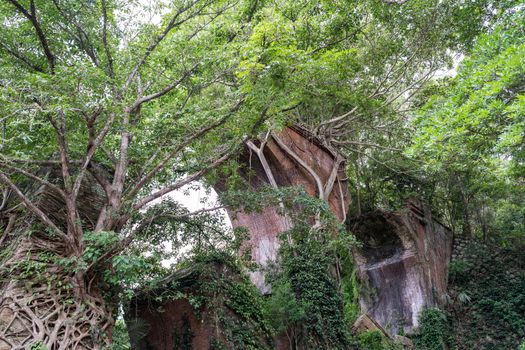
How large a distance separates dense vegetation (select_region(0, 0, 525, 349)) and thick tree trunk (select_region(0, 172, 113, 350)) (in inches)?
1.0

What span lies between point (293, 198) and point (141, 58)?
141 inches

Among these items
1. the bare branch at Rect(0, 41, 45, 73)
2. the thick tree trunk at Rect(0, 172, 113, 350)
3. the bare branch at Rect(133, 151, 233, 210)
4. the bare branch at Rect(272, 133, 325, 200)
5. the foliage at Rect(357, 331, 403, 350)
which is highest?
the bare branch at Rect(0, 41, 45, 73)

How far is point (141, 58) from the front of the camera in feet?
24.3

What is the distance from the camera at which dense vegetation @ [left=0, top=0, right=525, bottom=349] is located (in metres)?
5.87

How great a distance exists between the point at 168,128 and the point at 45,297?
2990mm

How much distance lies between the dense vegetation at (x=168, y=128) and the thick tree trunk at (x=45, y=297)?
0.08 feet

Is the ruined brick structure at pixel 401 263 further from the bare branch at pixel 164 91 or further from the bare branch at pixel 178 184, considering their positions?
the bare branch at pixel 164 91

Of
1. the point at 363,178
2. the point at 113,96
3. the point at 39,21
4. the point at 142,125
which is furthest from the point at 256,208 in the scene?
the point at 363,178

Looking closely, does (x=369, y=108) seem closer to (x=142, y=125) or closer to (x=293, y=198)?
(x=293, y=198)

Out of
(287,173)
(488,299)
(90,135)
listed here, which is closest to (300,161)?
(287,173)

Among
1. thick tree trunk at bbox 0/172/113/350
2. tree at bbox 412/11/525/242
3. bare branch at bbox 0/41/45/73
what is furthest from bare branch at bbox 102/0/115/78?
tree at bbox 412/11/525/242

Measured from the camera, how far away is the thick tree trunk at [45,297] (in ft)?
17.9

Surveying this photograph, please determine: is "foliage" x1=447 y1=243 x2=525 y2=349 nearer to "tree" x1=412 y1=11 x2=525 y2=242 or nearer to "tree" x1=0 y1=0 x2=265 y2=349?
"tree" x1=412 y1=11 x2=525 y2=242

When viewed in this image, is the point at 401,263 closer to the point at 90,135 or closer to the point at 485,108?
the point at 485,108
